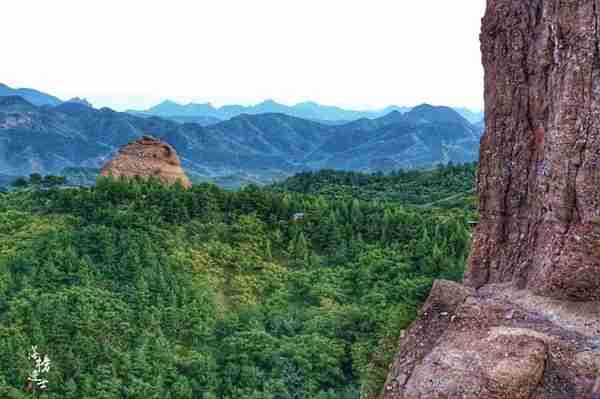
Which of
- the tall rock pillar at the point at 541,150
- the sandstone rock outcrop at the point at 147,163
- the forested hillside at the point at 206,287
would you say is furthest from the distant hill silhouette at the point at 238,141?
the tall rock pillar at the point at 541,150

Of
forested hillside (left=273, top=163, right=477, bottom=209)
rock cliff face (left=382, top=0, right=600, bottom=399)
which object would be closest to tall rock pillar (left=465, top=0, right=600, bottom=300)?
rock cliff face (left=382, top=0, right=600, bottom=399)

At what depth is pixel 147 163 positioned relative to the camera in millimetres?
31062

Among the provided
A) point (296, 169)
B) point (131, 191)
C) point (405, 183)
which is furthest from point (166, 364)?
point (296, 169)

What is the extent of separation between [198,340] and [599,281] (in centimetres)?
1378

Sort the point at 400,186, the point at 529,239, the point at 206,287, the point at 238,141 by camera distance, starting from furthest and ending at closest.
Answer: the point at 238,141, the point at 400,186, the point at 206,287, the point at 529,239

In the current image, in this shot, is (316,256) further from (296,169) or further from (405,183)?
(296,169)

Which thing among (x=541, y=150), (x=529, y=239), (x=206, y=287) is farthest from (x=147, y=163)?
(x=541, y=150)

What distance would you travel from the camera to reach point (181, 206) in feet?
78.8

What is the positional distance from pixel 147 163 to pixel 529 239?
26.6m

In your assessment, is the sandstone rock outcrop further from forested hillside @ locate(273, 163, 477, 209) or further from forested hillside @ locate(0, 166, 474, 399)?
forested hillside @ locate(273, 163, 477, 209)

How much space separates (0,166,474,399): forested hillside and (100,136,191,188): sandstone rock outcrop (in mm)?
4396

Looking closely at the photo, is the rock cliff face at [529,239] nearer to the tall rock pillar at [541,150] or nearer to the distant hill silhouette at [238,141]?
the tall rock pillar at [541,150]

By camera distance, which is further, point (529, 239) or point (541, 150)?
point (529, 239)

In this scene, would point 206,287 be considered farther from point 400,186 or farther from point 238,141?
point 238,141
